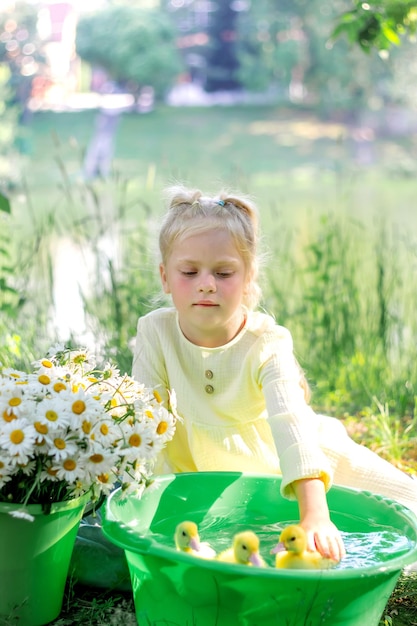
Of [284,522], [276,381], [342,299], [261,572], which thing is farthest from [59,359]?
[342,299]

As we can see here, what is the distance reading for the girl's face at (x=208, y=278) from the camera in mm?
1983

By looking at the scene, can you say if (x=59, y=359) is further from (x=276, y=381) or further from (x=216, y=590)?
(x=216, y=590)

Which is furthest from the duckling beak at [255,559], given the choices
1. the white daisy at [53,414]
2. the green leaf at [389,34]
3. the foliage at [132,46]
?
Result: the foliage at [132,46]

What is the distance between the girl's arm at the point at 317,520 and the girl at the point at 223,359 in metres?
0.20

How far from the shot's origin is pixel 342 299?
3.40 meters

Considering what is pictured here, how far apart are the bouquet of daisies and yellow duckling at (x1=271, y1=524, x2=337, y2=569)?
0.30 m

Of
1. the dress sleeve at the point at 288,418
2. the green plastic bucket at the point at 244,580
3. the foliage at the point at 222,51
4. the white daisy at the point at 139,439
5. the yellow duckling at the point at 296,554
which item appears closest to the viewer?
the green plastic bucket at the point at 244,580

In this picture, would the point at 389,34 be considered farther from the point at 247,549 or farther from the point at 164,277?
the point at 247,549

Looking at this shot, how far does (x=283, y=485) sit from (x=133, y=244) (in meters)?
1.91

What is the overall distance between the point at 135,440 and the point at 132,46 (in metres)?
17.6

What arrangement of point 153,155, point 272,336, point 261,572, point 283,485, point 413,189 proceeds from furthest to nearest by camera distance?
point 153,155
point 413,189
point 272,336
point 283,485
point 261,572

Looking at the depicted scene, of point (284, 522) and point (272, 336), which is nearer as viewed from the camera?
point (284, 522)

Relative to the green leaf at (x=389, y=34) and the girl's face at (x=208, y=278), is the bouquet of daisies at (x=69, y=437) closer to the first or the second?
the girl's face at (x=208, y=278)

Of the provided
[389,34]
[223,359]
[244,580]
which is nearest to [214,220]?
[223,359]
